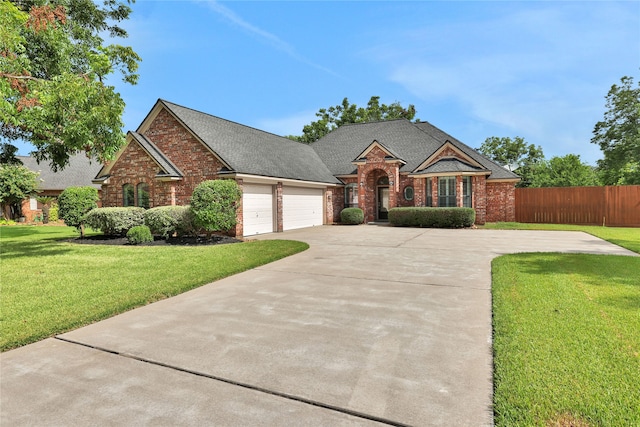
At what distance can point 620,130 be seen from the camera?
31.9 meters

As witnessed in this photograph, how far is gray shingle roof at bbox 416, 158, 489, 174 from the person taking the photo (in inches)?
805

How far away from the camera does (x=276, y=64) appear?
63.3 ft

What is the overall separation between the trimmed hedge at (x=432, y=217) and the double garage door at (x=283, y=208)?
5165 millimetres

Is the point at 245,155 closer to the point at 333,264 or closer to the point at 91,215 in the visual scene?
the point at 91,215

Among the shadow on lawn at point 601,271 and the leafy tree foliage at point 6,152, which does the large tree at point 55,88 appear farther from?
the shadow on lawn at point 601,271

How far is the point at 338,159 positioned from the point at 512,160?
33979 mm

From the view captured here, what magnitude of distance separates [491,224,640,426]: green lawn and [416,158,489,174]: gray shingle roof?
1459cm

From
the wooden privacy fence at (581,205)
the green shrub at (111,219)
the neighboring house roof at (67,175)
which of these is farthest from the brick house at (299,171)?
the neighboring house roof at (67,175)

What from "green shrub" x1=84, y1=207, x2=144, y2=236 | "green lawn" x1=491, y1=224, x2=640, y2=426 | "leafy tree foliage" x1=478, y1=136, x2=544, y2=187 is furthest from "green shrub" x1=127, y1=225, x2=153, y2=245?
"leafy tree foliage" x1=478, y1=136, x2=544, y2=187

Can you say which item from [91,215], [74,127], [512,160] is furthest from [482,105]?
[512,160]

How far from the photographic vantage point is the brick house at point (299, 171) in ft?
53.3

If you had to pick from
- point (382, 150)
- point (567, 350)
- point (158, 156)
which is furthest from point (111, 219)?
point (382, 150)

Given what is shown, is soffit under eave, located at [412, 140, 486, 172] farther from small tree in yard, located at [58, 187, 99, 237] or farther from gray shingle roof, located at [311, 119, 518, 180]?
small tree in yard, located at [58, 187, 99, 237]

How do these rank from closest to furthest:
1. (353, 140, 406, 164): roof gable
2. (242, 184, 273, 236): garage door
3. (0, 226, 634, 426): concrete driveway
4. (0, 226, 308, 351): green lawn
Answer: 1. (0, 226, 634, 426): concrete driveway
2. (0, 226, 308, 351): green lawn
3. (242, 184, 273, 236): garage door
4. (353, 140, 406, 164): roof gable
